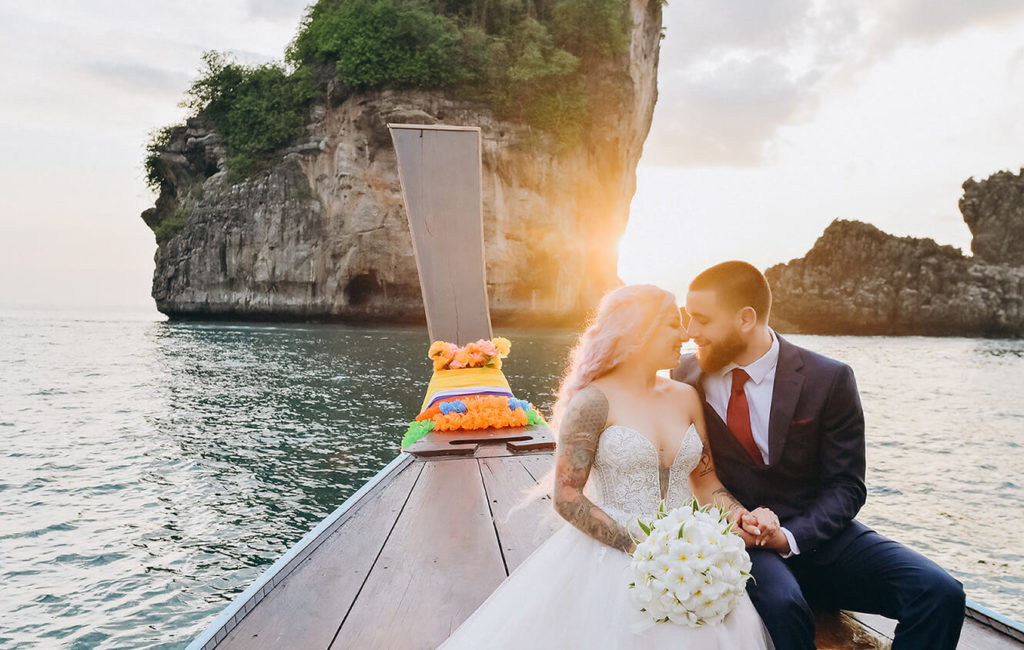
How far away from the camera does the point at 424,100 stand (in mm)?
32000

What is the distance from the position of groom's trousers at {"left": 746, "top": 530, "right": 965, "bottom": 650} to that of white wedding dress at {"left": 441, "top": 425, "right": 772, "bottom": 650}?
3.0 inches

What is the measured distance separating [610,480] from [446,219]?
302 inches

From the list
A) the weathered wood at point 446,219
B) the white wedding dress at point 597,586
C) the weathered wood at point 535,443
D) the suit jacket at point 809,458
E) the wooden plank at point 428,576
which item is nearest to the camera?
the white wedding dress at point 597,586

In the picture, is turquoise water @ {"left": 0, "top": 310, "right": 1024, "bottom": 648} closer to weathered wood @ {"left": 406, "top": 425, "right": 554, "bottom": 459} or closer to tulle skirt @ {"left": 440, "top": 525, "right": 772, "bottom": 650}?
weathered wood @ {"left": 406, "top": 425, "right": 554, "bottom": 459}

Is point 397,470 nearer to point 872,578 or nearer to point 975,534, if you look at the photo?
point 872,578

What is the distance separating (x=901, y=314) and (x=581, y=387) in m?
64.8

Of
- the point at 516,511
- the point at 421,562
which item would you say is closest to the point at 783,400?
the point at 421,562

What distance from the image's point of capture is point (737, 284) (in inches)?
90.7

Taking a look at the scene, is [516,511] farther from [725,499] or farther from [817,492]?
[817,492]

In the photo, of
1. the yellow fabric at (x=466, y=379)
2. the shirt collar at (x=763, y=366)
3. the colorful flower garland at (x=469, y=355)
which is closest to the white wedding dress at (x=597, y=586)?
the shirt collar at (x=763, y=366)

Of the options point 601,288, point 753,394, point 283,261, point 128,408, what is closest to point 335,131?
point 283,261

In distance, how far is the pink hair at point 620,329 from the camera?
2.26m

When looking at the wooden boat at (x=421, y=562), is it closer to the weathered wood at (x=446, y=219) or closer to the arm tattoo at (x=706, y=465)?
the arm tattoo at (x=706, y=465)

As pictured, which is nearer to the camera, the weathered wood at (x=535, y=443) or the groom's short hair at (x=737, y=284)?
the groom's short hair at (x=737, y=284)
